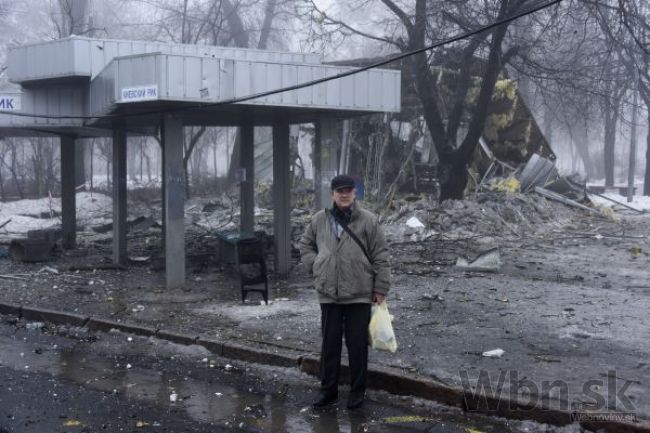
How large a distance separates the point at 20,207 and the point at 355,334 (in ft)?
77.7

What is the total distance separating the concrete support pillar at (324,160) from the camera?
450 inches

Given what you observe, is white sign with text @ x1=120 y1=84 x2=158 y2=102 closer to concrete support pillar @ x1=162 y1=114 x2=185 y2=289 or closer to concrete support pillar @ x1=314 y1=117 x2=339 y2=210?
concrete support pillar @ x1=162 y1=114 x2=185 y2=289

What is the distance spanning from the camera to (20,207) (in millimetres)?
25922

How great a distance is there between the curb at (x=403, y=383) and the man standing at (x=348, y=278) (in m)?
0.60

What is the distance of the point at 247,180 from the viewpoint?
1377 centimetres

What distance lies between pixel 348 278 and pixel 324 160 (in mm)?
6151

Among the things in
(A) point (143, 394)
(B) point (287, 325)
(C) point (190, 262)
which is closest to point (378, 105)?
(B) point (287, 325)

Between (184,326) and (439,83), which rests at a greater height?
(439,83)

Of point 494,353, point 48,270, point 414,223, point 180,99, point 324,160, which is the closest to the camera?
point 494,353

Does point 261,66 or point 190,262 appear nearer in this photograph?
point 261,66

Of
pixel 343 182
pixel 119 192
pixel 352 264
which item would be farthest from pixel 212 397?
pixel 119 192

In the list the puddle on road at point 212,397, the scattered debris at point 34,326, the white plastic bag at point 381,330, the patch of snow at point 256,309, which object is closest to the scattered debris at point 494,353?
the puddle on road at point 212,397

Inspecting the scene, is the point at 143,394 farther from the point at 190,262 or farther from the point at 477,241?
the point at 477,241

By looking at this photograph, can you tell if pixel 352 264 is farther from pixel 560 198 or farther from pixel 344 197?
pixel 560 198
